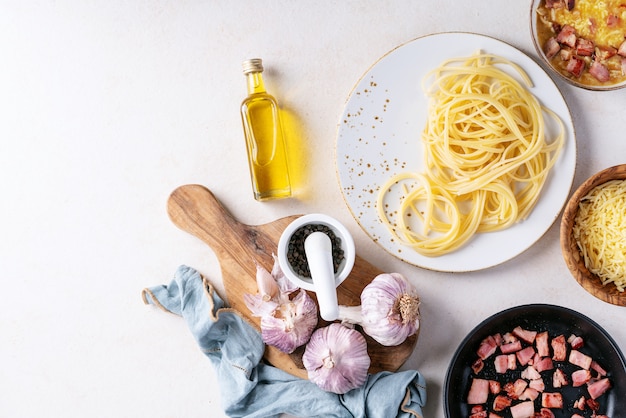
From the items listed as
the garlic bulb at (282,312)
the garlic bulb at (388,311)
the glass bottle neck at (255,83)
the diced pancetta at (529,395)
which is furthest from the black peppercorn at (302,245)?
the diced pancetta at (529,395)

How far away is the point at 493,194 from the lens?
2445 mm

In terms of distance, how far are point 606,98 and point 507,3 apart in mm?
519

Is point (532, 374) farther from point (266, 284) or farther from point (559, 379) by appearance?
point (266, 284)

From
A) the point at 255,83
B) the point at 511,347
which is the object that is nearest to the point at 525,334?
the point at 511,347

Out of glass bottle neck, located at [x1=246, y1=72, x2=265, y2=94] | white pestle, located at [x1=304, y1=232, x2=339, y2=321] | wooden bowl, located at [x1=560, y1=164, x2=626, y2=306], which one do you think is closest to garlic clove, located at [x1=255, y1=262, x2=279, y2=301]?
white pestle, located at [x1=304, y1=232, x2=339, y2=321]

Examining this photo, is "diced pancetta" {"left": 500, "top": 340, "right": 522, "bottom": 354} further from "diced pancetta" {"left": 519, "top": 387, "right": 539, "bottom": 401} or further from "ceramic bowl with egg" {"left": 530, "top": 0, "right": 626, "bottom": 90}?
"ceramic bowl with egg" {"left": 530, "top": 0, "right": 626, "bottom": 90}

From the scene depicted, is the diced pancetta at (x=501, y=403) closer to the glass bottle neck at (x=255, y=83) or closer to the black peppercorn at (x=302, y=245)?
the black peppercorn at (x=302, y=245)

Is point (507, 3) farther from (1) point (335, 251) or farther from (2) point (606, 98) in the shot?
(1) point (335, 251)

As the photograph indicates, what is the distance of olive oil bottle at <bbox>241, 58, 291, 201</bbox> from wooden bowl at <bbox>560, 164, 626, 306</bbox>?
1011 millimetres

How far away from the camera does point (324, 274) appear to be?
2.22 meters

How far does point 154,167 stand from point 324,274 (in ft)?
2.87

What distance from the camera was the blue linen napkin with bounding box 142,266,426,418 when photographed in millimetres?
2434

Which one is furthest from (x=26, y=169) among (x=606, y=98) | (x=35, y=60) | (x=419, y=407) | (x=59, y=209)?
(x=606, y=98)

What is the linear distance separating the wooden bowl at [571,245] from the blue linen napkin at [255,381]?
679 millimetres
